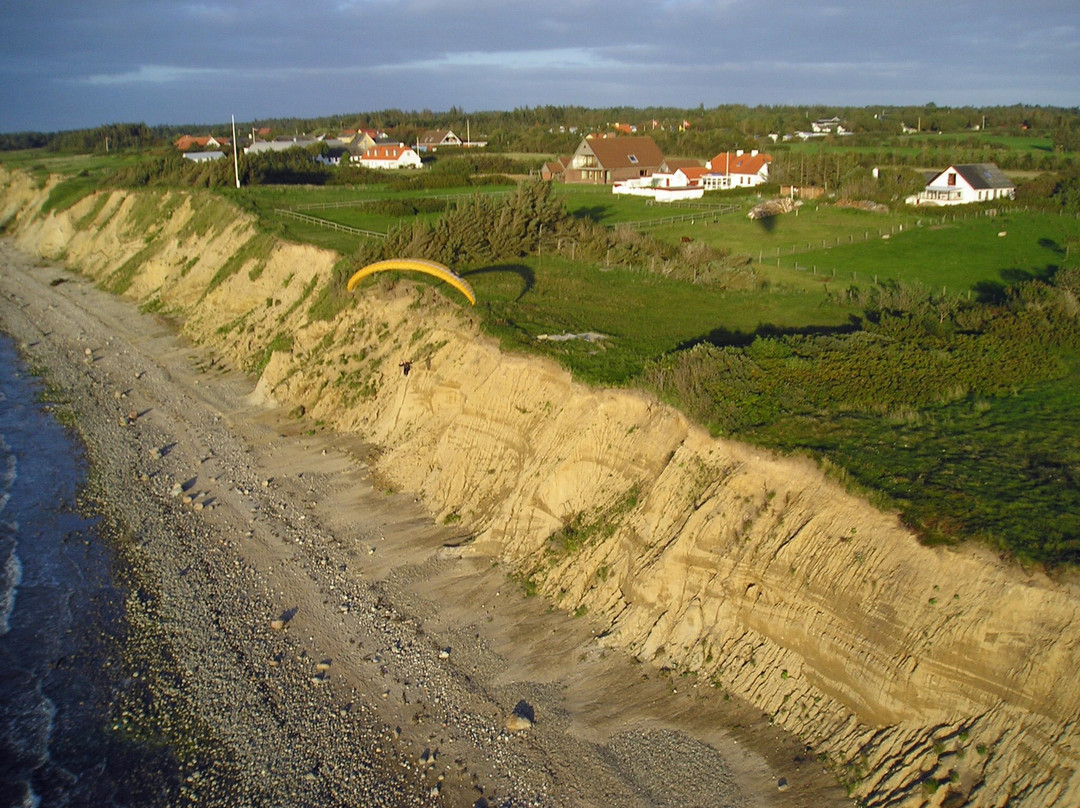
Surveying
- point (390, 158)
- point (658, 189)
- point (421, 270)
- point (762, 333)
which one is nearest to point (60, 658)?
point (421, 270)

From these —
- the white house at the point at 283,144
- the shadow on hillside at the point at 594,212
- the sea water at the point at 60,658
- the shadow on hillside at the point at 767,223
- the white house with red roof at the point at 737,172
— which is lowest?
the sea water at the point at 60,658

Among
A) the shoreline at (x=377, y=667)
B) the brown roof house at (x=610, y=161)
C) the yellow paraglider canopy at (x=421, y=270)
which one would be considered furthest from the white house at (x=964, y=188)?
the shoreline at (x=377, y=667)

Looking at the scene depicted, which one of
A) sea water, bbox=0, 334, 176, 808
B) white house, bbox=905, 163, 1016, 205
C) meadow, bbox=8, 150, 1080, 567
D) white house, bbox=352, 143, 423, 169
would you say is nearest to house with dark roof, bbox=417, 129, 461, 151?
white house, bbox=352, 143, 423, 169

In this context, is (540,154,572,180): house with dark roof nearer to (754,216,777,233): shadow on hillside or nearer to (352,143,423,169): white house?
(352,143,423,169): white house

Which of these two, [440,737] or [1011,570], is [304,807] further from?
[1011,570]

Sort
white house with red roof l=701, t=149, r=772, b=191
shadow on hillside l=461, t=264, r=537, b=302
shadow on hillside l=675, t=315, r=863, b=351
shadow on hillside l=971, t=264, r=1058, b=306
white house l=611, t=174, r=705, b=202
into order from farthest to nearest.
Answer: white house with red roof l=701, t=149, r=772, b=191 < white house l=611, t=174, r=705, b=202 < shadow on hillside l=971, t=264, r=1058, b=306 < shadow on hillside l=461, t=264, r=537, b=302 < shadow on hillside l=675, t=315, r=863, b=351

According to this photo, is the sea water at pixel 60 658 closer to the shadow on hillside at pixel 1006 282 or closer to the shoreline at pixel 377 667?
the shoreline at pixel 377 667

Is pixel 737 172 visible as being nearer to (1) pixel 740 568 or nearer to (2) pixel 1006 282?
(2) pixel 1006 282
